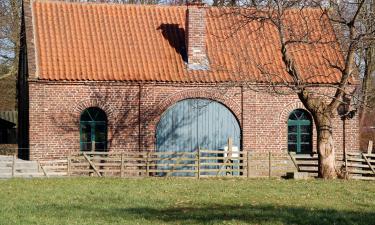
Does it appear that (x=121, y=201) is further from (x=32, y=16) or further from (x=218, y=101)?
(x=32, y=16)

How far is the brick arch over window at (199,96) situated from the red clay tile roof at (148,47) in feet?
1.69

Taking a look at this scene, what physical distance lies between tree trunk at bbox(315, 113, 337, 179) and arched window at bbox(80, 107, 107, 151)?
26.8 ft

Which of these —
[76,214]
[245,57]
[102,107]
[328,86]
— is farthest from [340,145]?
[76,214]

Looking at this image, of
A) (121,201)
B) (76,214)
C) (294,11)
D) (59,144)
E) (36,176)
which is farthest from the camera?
(294,11)

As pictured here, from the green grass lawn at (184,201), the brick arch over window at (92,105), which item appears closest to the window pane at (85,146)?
the brick arch over window at (92,105)

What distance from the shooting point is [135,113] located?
2516cm

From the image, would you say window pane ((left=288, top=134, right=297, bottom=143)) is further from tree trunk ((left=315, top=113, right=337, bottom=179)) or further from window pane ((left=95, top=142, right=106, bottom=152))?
window pane ((left=95, top=142, right=106, bottom=152))

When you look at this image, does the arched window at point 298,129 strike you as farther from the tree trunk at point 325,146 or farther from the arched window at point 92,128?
the arched window at point 92,128

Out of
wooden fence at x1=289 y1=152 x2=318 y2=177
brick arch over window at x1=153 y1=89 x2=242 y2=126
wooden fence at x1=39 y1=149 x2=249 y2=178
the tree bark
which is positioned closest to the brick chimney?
brick arch over window at x1=153 y1=89 x2=242 y2=126

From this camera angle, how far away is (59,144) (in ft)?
80.6

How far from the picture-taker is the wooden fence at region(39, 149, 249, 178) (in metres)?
22.6

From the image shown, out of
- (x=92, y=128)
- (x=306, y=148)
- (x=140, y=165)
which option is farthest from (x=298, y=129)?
(x=92, y=128)

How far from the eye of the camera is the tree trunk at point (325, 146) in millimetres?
22234

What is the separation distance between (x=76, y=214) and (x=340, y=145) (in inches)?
615
